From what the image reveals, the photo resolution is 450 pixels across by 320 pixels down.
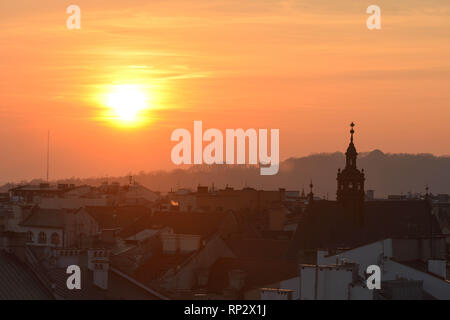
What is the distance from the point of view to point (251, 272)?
A: 60.6 meters

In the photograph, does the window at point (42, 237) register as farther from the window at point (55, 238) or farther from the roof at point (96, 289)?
the roof at point (96, 289)

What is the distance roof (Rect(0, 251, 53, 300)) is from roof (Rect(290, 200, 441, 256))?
50.9m

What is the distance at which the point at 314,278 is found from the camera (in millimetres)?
40656

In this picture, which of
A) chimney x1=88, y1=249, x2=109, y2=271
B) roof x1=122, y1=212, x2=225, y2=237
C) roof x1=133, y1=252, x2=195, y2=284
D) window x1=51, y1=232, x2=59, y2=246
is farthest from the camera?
window x1=51, y1=232, x2=59, y2=246

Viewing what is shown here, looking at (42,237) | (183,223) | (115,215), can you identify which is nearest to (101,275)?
(183,223)

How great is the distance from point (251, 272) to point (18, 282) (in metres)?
26.1

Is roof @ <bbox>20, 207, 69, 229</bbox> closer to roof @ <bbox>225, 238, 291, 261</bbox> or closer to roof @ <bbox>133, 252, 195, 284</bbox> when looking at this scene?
roof @ <bbox>225, 238, 291, 261</bbox>

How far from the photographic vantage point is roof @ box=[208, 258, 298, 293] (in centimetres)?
5833

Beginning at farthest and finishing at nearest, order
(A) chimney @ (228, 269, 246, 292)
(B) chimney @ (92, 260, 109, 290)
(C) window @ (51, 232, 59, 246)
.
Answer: (C) window @ (51, 232, 59, 246) → (A) chimney @ (228, 269, 246, 292) → (B) chimney @ (92, 260, 109, 290)

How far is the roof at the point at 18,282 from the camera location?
115 ft

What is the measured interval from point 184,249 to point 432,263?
22.7m

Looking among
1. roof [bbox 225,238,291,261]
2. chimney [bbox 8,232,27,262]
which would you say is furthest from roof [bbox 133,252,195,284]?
chimney [bbox 8,232,27,262]
